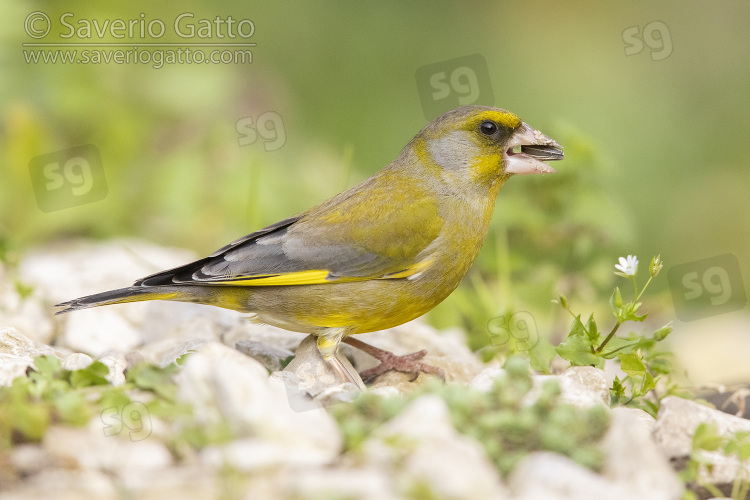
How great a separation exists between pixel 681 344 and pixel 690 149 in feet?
9.41

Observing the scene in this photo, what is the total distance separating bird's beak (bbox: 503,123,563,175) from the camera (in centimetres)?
442

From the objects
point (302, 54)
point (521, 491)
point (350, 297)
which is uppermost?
point (302, 54)

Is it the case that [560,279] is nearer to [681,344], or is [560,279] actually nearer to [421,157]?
[681,344]

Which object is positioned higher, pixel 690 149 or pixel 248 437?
pixel 690 149

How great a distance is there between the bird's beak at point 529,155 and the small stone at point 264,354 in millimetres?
1440

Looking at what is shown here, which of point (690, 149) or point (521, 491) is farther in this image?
point (690, 149)

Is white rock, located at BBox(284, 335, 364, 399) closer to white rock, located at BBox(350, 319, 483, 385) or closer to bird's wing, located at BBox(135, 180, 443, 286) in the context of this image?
bird's wing, located at BBox(135, 180, 443, 286)

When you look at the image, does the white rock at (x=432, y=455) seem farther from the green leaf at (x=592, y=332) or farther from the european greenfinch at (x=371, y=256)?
the european greenfinch at (x=371, y=256)

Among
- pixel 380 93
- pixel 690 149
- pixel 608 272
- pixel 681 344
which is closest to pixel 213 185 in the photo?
pixel 380 93

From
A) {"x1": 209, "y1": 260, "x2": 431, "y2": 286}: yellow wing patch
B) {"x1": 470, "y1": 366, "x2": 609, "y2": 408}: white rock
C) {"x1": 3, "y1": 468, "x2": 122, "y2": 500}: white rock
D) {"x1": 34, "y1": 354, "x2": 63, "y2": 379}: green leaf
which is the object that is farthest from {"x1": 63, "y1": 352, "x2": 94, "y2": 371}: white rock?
{"x1": 470, "y1": 366, "x2": 609, "y2": 408}: white rock

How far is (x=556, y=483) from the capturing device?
7.81 ft

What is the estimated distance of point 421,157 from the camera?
455 cm

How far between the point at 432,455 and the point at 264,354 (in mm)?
1923

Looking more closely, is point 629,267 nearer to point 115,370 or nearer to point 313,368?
point 313,368
